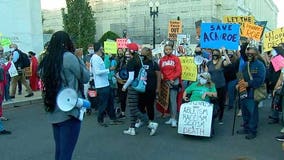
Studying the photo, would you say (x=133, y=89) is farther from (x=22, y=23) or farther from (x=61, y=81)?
(x=22, y=23)

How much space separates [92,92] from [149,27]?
51.1m

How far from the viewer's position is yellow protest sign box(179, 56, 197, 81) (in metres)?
9.49

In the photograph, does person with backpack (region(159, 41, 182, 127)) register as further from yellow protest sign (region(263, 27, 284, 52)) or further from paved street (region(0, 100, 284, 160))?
yellow protest sign (region(263, 27, 284, 52))

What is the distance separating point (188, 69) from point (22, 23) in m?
18.7

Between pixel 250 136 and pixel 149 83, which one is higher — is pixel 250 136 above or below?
below

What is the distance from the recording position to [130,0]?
66062 mm

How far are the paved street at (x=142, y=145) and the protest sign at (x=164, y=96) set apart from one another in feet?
1.92

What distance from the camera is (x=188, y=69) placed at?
961cm

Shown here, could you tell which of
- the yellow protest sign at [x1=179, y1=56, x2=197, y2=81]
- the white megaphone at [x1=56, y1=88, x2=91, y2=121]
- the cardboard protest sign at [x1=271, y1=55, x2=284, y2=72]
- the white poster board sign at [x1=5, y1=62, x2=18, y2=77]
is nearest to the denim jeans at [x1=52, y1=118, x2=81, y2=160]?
the white megaphone at [x1=56, y1=88, x2=91, y2=121]

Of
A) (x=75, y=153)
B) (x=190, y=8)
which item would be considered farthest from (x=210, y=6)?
(x=75, y=153)

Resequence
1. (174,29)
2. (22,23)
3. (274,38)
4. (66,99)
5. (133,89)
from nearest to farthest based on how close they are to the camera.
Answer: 1. (66,99)
2. (133,89)
3. (274,38)
4. (174,29)
5. (22,23)

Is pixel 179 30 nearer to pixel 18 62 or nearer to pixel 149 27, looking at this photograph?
pixel 18 62

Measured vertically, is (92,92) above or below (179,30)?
below

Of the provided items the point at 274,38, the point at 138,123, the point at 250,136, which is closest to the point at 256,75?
the point at 250,136
